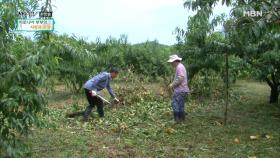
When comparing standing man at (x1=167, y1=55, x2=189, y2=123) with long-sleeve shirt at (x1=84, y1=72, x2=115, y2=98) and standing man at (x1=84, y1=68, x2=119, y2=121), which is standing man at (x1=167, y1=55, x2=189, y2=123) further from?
long-sleeve shirt at (x1=84, y1=72, x2=115, y2=98)

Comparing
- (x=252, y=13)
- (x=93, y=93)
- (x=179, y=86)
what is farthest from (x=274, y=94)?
(x=252, y=13)

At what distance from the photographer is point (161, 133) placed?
31.7ft

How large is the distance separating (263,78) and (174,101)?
2930mm

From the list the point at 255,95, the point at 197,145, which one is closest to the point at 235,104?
the point at 255,95

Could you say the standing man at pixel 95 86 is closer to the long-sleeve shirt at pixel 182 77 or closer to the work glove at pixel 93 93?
the work glove at pixel 93 93

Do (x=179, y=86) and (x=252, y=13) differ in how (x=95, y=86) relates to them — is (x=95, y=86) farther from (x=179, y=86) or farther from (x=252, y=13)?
(x=252, y=13)

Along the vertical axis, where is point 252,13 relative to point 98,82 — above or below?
above

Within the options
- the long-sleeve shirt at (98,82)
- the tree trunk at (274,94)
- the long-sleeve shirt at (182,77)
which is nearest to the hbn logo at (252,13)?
the long-sleeve shirt at (182,77)

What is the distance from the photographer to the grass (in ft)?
27.0

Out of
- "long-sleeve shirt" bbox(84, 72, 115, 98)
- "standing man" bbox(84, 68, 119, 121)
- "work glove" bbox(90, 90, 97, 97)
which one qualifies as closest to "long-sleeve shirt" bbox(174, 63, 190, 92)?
"standing man" bbox(84, 68, 119, 121)

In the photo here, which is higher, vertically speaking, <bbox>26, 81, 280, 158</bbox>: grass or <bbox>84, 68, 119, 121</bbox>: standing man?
<bbox>84, 68, 119, 121</bbox>: standing man

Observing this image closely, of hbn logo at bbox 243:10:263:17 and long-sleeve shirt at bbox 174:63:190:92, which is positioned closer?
hbn logo at bbox 243:10:263:17

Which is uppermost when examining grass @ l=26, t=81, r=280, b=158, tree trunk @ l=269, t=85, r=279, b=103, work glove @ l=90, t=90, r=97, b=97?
work glove @ l=90, t=90, r=97, b=97

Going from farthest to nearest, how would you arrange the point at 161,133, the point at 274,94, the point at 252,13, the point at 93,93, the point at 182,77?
the point at 274,94 < the point at 93,93 < the point at 182,77 < the point at 161,133 < the point at 252,13
